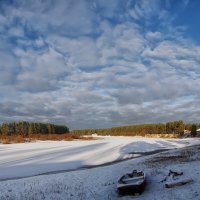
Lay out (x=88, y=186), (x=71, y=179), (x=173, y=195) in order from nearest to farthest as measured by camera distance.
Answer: (x=173, y=195)
(x=88, y=186)
(x=71, y=179)

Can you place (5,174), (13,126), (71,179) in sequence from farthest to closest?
1. (13,126)
2. (5,174)
3. (71,179)

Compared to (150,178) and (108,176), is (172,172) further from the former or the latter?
(108,176)

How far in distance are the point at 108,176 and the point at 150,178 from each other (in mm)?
4012

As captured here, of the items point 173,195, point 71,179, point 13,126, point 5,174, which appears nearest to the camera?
point 173,195

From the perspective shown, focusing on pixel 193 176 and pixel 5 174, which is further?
pixel 5 174

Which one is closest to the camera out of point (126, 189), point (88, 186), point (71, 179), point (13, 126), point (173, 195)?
point (173, 195)

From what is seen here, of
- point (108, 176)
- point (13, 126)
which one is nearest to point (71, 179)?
point (108, 176)

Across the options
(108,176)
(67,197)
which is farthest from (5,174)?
(67,197)

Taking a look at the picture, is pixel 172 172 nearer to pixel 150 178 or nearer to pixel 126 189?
pixel 150 178

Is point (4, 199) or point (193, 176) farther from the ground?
point (193, 176)

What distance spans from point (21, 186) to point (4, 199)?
3525 mm

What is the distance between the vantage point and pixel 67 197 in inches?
685

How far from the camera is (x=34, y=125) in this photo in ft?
651

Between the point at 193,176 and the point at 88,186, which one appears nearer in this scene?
the point at 193,176
